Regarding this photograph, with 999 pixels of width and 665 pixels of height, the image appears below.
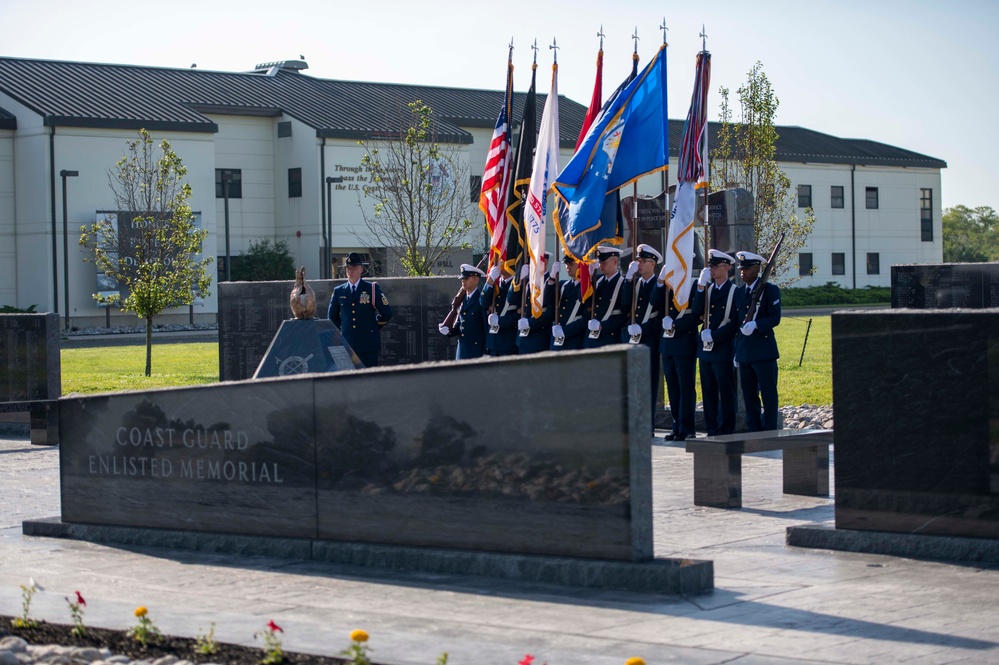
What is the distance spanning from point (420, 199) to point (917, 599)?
31.1 metres

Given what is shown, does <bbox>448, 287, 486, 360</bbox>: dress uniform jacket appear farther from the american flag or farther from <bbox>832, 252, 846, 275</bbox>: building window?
<bbox>832, 252, 846, 275</bbox>: building window

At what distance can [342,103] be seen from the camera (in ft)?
171

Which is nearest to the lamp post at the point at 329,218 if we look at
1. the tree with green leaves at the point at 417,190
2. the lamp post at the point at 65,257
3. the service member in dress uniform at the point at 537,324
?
the tree with green leaves at the point at 417,190

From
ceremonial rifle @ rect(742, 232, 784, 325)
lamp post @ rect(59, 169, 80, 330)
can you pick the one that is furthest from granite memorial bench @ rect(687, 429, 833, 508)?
lamp post @ rect(59, 169, 80, 330)

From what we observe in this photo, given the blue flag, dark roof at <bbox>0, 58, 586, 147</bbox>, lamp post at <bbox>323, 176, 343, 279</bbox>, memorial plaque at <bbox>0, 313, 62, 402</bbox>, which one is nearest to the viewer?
the blue flag

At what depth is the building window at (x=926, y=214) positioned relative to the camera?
67625 mm

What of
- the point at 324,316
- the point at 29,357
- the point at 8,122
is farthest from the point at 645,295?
the point at 8,122

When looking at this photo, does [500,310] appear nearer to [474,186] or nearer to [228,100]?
[474,186]

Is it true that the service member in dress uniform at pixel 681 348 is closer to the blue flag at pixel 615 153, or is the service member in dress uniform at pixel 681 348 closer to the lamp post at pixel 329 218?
the blue flag at pixel 615 153

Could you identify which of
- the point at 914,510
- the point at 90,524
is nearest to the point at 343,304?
the point at 90,524

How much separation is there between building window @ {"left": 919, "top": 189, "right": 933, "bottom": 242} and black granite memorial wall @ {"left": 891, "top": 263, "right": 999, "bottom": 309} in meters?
53.9

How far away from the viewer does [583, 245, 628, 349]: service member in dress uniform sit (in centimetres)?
1305

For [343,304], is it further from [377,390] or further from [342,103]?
[342,103]

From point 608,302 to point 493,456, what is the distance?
6336mm
